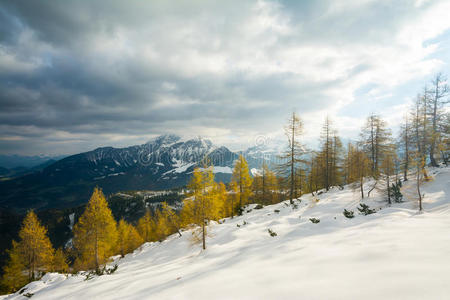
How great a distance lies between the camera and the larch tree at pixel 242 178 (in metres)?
29.9

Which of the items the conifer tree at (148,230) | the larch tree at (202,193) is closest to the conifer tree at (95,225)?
the larch tree at (202,193)

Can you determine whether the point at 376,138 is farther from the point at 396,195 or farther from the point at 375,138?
the point at 396,195

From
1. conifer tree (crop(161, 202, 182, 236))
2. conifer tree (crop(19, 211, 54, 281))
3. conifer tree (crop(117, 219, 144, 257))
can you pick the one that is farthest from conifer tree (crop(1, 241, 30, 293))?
conifer tree (crop(161, 202, 182, 236))

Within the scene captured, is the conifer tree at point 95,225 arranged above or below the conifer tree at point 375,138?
below

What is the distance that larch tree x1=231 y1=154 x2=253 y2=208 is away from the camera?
1177 inches

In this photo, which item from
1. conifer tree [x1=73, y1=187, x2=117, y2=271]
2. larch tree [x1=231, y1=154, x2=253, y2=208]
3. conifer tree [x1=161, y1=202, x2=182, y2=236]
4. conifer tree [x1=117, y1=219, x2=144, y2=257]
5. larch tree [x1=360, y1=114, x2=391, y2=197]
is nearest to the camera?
conifer tree [x1=73, y1=187, x2=117, y2=271]

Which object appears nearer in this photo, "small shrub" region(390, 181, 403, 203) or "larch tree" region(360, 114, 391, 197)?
"small shrub" region(390, 181, 403, 203)

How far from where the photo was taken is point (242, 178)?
30453 millimetres

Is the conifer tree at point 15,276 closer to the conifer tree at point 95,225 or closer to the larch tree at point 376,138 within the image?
the conifer tree at point 95,225

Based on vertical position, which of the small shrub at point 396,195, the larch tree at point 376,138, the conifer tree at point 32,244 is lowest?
the conifer tree at point 32,244

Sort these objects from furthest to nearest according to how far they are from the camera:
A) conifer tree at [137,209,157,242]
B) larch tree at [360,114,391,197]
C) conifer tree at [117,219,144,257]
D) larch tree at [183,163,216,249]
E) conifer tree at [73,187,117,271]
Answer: conifer tree at [137,209,157,242] → conifer tree at [117,219,144,257] → larch tree at [360,114,391,197] → conifer tree at [73,187,117,271] → larch tree at [183,163,216,249]

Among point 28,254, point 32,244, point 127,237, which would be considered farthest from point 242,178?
point 28,254

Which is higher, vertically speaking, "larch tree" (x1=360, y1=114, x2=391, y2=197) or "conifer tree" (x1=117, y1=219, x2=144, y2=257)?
"larch tree" (x1=360, y1=114, x2=391, y2=197)

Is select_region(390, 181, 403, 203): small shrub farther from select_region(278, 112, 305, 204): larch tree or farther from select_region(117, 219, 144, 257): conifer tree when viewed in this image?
select_region(117, 219, 144, 257): conifer tree
